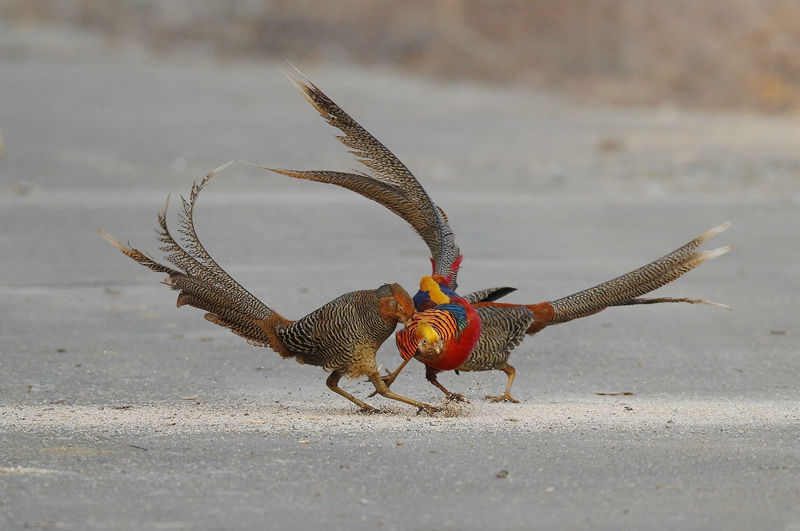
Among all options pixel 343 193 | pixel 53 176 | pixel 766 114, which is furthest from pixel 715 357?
pixel 766 114

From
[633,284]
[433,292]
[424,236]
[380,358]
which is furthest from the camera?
[380,358]

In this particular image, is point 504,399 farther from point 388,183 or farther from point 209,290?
point 209,290

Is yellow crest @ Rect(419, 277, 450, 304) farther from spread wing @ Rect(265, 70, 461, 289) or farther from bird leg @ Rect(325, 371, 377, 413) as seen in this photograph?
bird leg @ Rect(325, 371, 377, 413)

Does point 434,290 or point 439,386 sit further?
point 439,386

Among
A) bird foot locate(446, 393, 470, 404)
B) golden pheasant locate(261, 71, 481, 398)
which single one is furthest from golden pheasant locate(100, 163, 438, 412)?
bird foot locate(446, 393, 470, 404)

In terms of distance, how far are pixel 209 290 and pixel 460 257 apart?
1.08m

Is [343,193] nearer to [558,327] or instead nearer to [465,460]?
A: [558,327]

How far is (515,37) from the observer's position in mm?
31500

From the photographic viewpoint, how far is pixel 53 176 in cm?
1516

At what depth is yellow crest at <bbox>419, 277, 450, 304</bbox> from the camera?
196 inches

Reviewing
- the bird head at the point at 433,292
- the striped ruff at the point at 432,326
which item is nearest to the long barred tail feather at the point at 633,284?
the bird head at the point at 433,292

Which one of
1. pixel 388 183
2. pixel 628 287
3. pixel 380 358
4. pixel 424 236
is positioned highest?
pixel 388 183

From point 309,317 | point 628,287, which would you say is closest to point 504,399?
point 628,287

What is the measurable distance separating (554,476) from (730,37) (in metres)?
27.6
